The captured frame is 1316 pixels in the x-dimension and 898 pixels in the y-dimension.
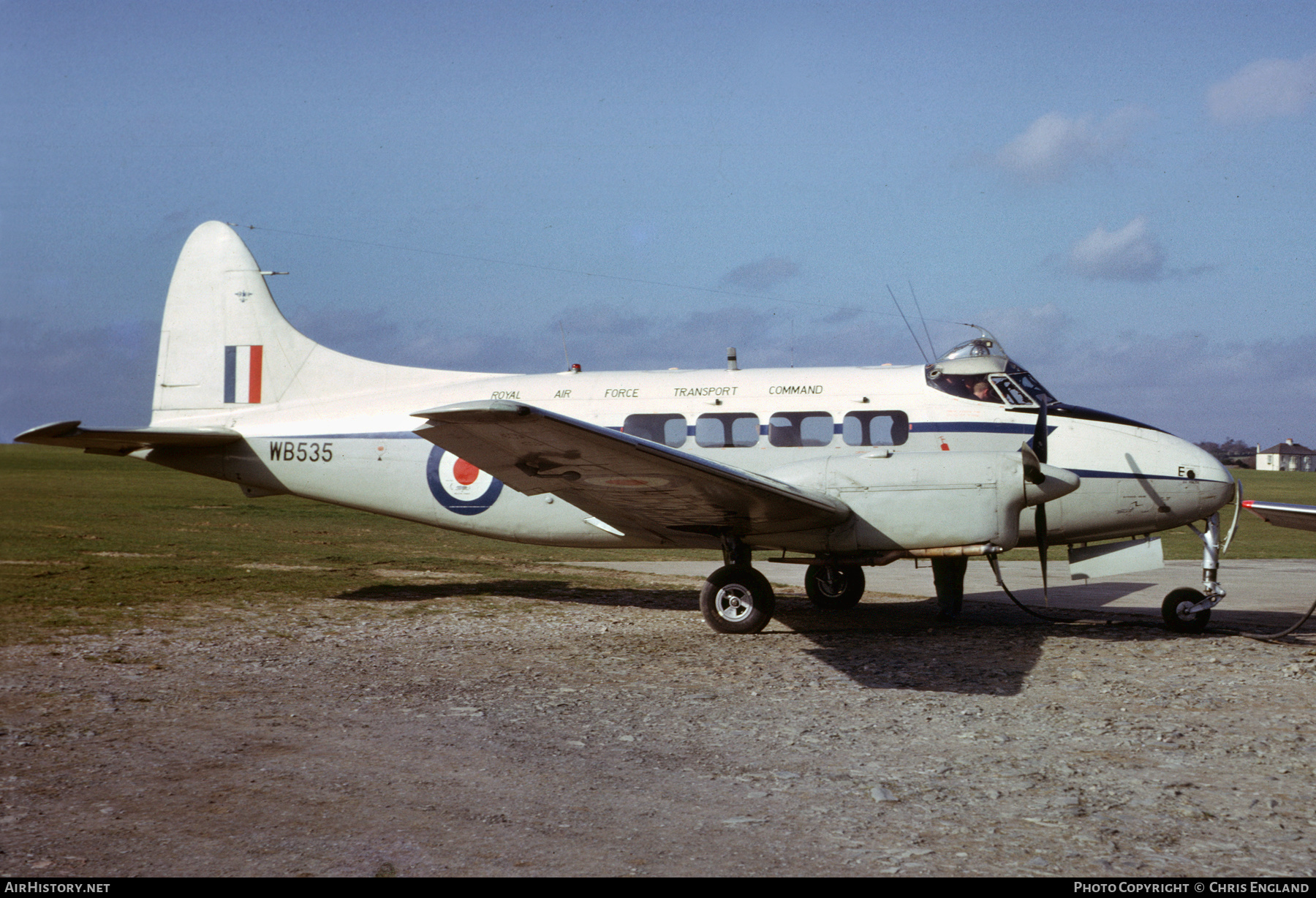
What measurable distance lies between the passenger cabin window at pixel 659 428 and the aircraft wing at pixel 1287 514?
626 cm

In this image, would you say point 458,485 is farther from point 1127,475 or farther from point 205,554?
point 205,554

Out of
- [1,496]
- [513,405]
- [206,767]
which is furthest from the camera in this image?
[1,496]

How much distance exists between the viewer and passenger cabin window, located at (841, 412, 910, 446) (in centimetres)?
1178

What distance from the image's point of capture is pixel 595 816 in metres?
5.01

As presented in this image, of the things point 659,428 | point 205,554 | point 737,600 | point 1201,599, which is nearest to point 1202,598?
point 1201,599

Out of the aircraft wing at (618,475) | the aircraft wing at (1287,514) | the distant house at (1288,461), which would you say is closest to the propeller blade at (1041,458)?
the aircraft wing at (1287,514)

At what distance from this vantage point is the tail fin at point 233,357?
1428cm

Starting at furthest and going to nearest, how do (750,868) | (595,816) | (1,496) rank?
1. (1,496)
2. (595,816)
3. (750,868)

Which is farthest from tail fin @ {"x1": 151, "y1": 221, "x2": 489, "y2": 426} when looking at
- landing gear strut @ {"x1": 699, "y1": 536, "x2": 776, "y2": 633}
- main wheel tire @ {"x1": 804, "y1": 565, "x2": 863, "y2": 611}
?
main wheel tire @ {"x1": 804, "y1": 565, "x2": 863, "y2": 611}

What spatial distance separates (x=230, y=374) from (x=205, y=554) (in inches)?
222

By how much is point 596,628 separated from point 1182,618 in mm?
6612

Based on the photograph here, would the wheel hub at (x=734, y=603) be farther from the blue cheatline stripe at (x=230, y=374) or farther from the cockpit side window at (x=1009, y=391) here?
the blue cheatline stripe at (x=230, y=374)

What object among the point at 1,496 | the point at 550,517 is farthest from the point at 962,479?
the point at 1,496
